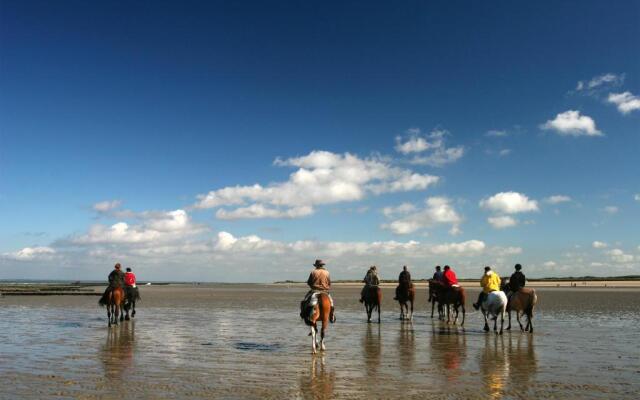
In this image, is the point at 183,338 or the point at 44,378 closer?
the point at 44,378

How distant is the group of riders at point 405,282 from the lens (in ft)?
47.7

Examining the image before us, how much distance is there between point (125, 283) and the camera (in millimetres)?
23938

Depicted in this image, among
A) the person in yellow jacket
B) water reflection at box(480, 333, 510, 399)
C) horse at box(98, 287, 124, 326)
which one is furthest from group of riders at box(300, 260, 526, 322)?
horse at box(98, 287, 124, 326)

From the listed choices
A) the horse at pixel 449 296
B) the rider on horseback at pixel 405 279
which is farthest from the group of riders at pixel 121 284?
the horse at pixel 449 296

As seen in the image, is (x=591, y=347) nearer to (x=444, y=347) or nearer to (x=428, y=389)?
(x=444, y=347)

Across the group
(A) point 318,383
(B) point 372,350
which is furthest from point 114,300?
(A) point 318,383

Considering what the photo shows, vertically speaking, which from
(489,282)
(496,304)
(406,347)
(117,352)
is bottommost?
(406,347)

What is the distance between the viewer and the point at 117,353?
1388 centimetres

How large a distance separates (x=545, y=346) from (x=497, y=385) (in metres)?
6.43

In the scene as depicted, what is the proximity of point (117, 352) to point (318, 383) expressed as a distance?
6.71 metres

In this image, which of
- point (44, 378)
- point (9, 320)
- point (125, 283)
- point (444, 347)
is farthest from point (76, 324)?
point (444, 347)

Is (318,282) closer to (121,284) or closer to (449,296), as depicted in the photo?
(449,296)

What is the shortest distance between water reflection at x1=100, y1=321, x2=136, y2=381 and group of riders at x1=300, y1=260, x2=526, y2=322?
466 cm

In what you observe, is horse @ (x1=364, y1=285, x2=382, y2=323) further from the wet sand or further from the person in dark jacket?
the person in dark jacket
